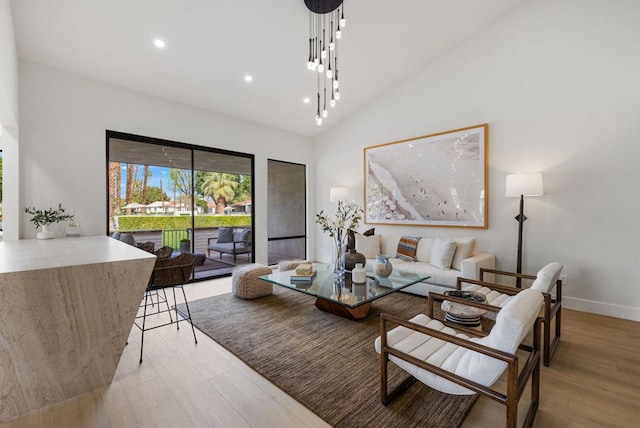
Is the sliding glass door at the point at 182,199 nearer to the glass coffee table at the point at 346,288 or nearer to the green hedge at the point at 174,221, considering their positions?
the green hedge at the point at 174,221

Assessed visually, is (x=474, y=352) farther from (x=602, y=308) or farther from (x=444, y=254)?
(x=602, y=308)

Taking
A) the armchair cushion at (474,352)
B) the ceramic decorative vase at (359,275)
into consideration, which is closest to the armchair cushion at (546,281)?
the armchair cushion at (474,352)

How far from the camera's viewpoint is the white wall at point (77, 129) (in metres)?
3.27

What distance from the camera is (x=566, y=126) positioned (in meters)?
3.36

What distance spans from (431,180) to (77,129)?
16.5 feet

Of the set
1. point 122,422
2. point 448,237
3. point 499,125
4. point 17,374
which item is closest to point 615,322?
point 448,237

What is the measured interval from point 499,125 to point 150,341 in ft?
16.2

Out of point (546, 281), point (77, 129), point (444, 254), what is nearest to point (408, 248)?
point (444, 254)

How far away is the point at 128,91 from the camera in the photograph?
3969mm

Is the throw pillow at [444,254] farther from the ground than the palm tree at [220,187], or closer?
closer

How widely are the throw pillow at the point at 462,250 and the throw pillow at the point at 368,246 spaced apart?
122cm

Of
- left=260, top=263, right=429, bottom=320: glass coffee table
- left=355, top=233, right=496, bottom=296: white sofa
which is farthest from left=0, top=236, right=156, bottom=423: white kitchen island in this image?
left=355, top=233, right=496, bottom=296: white sofa

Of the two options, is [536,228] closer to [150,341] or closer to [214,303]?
[214,303]

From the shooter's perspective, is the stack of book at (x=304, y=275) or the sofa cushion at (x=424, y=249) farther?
the sofa cushion at (x=424, y=249)
